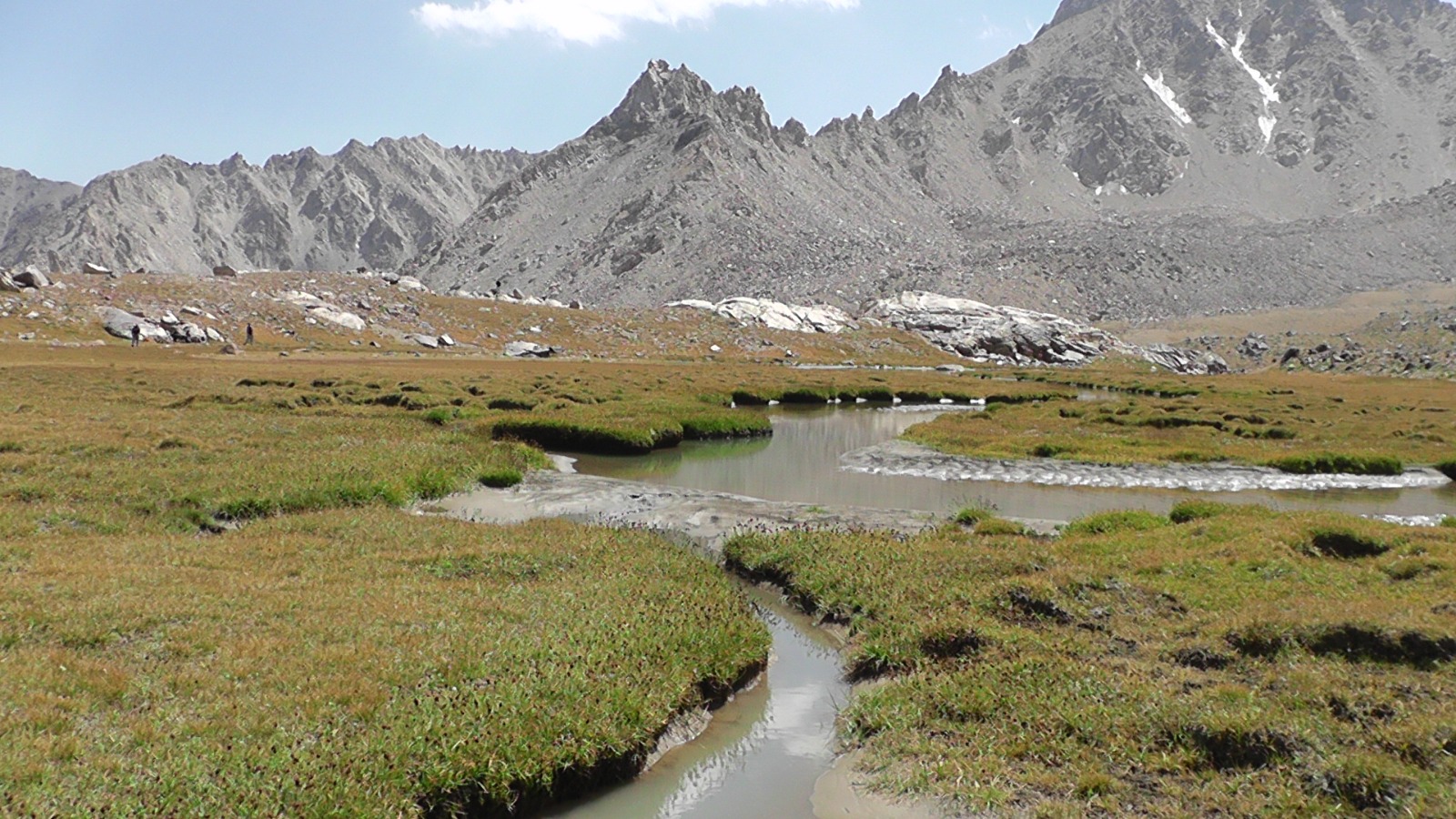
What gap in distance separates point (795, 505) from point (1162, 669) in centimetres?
1677

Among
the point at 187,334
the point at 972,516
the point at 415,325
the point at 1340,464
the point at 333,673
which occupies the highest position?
the point at 415,325

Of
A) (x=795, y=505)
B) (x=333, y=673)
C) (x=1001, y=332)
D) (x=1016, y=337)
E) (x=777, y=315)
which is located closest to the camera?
(x=333, y=673)

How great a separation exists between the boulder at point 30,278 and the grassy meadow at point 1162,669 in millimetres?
104056

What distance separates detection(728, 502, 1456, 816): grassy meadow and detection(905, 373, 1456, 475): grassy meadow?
78.1ft

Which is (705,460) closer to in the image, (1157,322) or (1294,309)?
(1157,322)

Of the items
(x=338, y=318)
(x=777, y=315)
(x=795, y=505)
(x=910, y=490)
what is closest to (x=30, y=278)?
(x=338, y=318)

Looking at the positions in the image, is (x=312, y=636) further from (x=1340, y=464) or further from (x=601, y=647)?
(x=1340, y=464)

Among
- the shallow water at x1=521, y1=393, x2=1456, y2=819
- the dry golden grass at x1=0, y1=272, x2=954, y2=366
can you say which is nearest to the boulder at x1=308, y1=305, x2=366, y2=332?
the dry golden grass at x1=0, y1=272, x2=954, y2=366

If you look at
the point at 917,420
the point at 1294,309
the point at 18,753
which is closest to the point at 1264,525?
the point at 18,753

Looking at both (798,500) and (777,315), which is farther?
(777,315)

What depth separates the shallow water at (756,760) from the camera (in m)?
11.1

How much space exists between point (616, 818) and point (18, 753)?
637 cm

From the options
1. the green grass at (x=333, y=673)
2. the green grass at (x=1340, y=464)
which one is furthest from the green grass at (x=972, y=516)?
the green grass at (x=1340, y=464)

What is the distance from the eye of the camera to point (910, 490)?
35000 mm
